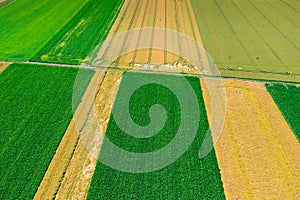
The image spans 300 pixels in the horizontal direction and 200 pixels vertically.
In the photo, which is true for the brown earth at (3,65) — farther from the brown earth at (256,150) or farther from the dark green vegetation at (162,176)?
the brown earth at (256,150)

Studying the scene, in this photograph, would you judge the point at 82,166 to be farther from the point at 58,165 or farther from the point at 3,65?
the point at 3,65

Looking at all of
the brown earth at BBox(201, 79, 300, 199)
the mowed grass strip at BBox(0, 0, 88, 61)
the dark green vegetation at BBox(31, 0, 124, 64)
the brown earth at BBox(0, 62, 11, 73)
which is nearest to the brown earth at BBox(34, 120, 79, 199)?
A: the brown earth at BBox(201, 79, 300, 199)

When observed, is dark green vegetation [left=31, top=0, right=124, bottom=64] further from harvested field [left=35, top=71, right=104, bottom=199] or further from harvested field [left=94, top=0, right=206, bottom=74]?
harvested field [left=35, top=71, right=104, bottom=199]

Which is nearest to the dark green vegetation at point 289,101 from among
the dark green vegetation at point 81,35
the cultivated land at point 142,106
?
the cultivated land at point 142,106

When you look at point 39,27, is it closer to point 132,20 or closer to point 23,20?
point 23,20

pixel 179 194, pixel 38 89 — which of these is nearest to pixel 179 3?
pixel 38 89
